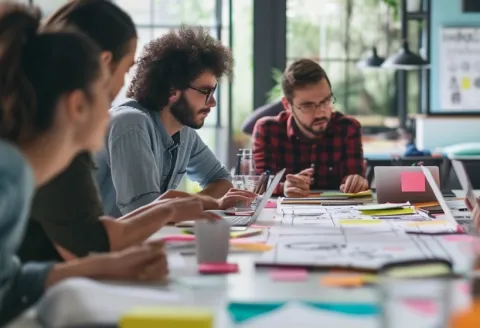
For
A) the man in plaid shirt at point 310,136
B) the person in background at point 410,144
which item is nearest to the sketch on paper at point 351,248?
the man in plaid shirt at point 310,136

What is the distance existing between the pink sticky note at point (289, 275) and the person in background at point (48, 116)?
220 mm

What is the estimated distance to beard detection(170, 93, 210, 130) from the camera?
3.28 metres

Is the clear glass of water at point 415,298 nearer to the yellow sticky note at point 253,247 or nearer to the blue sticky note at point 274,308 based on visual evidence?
the blue sticky note at point 274,308

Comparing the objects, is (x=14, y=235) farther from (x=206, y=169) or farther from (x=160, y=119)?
(x=206, y=169)

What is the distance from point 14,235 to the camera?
1.48 metres

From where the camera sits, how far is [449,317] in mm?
1005

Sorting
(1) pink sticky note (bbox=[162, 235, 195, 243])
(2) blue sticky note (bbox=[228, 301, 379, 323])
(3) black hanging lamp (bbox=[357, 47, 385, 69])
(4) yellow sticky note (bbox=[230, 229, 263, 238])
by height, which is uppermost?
(3) black hanging lamp (bbox=[357, 47, 385, 69])

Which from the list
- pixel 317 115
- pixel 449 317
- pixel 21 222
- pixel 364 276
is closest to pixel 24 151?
pixel 21 222

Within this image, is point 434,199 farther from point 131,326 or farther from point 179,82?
point 131,326

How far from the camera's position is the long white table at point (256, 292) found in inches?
60.4

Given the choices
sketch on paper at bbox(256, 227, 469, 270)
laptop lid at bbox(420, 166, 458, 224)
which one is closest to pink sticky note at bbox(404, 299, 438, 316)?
sketch on paper at bbox(256, 227, 469, 270)

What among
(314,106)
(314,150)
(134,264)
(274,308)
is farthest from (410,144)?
(274,308)

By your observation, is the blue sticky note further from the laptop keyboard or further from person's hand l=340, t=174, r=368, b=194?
person's hand l=340, t=174, r=368, b=194

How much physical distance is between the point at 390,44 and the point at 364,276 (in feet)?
17.2
